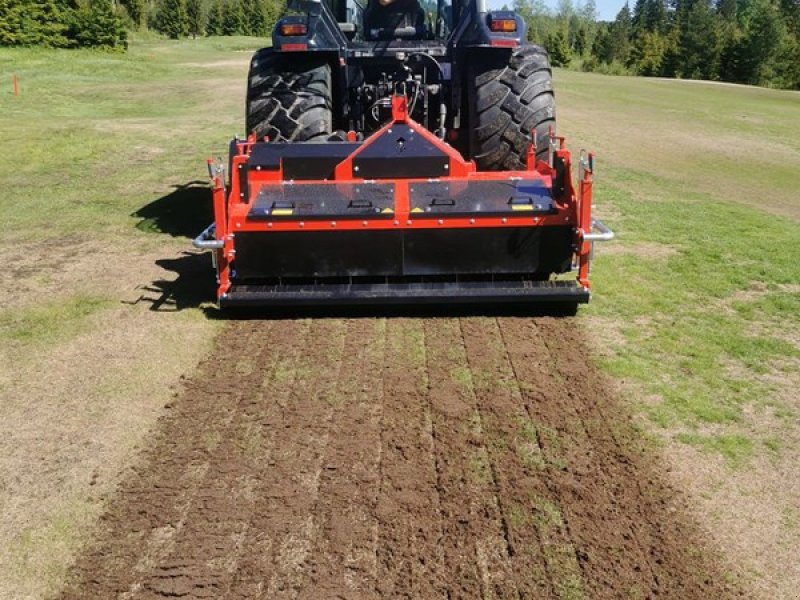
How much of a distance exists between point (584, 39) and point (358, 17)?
255 ft

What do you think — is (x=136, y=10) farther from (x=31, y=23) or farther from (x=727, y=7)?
(x=727, y=7)

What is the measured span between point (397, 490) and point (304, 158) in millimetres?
3048

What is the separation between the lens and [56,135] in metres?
14.1

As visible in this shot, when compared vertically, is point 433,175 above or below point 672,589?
above

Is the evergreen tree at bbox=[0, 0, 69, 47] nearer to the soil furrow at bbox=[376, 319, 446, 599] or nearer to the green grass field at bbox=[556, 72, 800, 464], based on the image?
the green grass field at bbox=[556, 72, 800, 464]

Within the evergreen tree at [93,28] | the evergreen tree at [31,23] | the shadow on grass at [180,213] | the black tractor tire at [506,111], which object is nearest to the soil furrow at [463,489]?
the black tractor tire at [506,111]

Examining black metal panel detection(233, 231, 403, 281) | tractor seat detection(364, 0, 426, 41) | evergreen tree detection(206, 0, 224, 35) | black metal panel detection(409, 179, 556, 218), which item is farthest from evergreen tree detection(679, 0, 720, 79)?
black metal panel detection(233, 231, 403, 281)

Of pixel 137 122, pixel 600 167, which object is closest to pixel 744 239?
pixel 600 167

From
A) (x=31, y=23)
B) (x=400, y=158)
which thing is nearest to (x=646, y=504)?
(x=400, y=158)

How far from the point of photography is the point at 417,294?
522 centimetres

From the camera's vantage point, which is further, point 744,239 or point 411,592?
point 744,239

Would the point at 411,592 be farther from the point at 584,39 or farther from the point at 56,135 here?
the point at 584,39

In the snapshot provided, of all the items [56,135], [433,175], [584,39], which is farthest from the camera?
[584,39]

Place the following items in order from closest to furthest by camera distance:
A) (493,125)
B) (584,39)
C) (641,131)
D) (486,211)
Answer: (486,211) → (493,125) → (641,131) → (584,39)
